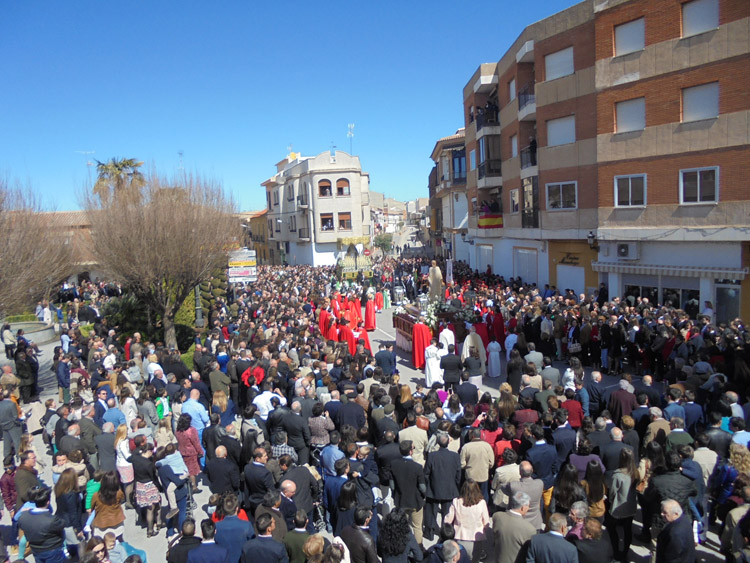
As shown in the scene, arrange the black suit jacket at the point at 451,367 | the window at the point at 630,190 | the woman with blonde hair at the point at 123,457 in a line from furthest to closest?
the window at the point at 630,190 < the black suit jacket at the point at 451,367 < the woman with blonde hair at the point at 123,457

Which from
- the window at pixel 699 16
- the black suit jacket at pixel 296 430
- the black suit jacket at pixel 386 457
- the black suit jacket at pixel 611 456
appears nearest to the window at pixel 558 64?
the window at pixel 699 16

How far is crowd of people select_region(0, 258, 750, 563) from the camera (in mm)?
5188

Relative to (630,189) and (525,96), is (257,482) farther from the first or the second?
(525,96)

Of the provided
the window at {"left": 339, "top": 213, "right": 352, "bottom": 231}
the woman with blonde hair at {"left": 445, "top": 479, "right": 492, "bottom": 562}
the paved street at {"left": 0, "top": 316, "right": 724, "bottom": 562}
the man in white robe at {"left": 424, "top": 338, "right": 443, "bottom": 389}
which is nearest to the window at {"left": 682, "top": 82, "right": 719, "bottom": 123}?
the paved street at {"left": 0, "top": 316, "right": 724, "bottom": 562}

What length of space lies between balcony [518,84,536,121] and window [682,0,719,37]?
23.0ft

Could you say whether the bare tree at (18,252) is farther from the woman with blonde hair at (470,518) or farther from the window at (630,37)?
the window at (630,37)

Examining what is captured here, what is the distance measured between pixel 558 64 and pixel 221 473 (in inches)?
812

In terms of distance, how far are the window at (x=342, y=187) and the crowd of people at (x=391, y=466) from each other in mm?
43615

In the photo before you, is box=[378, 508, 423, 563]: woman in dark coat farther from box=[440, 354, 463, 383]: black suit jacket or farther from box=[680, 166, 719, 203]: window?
box=[680, 166, 719, 203]: window

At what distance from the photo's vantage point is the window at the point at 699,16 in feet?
54.0

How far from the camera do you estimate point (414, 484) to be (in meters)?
6.49

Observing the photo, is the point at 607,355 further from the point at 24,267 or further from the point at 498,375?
the point at 24,267

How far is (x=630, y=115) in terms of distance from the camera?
19.0 meters

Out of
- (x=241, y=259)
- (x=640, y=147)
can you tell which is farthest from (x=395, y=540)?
(x=241, y=259)
